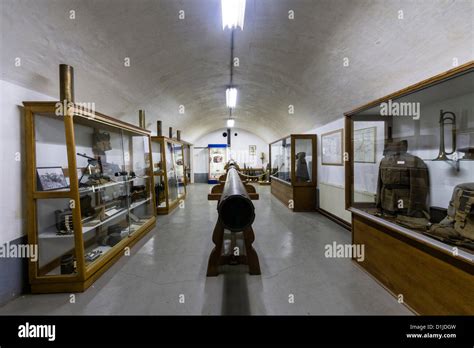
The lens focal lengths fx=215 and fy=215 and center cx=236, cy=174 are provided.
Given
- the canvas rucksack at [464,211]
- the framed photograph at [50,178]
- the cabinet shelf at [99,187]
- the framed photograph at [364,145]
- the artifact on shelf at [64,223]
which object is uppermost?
the framed photograph at [364,145]

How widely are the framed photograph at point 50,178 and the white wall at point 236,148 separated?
32.4 ft

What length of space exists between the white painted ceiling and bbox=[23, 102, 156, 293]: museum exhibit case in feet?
1.65

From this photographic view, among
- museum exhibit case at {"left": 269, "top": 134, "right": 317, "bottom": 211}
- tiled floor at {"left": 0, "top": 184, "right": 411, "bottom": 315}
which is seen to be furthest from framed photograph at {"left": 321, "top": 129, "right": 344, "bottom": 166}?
tiled floor at {"left": 0, "top": 184, "right": 411, "bottom": 315}

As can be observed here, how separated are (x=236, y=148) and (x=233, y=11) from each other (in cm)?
1028

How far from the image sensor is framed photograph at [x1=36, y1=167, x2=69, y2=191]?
90.8 inches

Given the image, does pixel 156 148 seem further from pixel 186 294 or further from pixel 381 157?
pixel 381 157

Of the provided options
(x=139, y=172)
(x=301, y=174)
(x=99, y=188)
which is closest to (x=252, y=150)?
(x=301, y=174)

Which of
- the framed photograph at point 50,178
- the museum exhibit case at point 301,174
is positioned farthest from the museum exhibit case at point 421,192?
the framed photograph at point 50,178

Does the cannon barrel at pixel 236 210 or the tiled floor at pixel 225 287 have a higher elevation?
the cannon barrel at pixel 236 210

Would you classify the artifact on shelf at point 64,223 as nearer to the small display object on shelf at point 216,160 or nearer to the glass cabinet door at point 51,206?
the glass cabinet door at point 51,206

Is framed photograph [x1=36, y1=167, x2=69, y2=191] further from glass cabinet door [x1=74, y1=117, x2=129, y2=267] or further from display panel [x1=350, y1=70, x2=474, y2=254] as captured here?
display panel [x1=350, y1=70, x2=474, y2=254]

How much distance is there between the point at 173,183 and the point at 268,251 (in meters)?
4.36

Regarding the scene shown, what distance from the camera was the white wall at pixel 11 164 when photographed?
6.72ft

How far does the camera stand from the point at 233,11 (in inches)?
91.0
